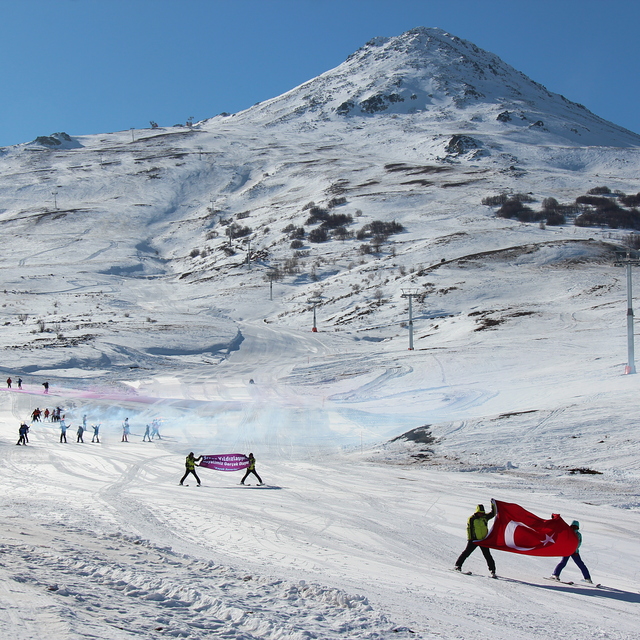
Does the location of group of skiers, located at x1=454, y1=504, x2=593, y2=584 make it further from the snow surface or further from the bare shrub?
the bare shrub

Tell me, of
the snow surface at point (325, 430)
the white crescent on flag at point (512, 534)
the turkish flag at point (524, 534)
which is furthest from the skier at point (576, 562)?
the white crescent on flag at point (512, 534)

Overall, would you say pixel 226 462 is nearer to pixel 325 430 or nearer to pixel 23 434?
pixel 325 430

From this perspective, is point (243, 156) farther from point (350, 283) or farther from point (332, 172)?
point (350, 283)

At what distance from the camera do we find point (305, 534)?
12195 mm

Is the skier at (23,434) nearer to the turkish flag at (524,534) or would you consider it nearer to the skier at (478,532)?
the skier at (478,532)

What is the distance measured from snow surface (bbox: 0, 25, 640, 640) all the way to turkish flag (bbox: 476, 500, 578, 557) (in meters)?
0.58

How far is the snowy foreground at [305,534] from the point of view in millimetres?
6910

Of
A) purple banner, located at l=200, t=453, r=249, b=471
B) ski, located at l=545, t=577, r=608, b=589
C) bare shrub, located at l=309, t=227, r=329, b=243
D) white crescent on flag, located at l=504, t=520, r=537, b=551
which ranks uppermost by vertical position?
bare shrub, located at l=309, t=227, r=329, b=243

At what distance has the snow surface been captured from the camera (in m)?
7.72

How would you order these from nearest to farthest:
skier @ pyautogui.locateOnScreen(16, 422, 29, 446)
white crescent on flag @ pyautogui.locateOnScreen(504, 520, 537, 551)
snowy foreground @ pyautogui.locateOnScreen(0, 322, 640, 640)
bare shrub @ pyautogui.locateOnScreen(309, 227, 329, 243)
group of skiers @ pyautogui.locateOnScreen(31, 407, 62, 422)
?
snowy foreground @ pyautogui.locateOnScreen(0, 322, 640, 640)
white crescent on flag @ pyautogui.locateOnScreen(504, 520, 537, 551)
skier @ pyautogui.locateOnScreen(16, 422, 29, 446)
group of skiers @ pyautogui.locateOnScreen(31, 407, 62, 422)
bare shrub @ pyautogui.locateOnScreen(309, 227, 329, 243)

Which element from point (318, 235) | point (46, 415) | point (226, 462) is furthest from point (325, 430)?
point (318, 235)

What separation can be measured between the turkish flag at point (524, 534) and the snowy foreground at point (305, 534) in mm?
559

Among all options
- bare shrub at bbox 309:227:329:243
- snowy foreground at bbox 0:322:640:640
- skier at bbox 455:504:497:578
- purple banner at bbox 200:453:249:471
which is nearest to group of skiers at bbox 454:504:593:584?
skier at bbox 455:504:497:578

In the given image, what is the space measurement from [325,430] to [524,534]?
57.5ft
